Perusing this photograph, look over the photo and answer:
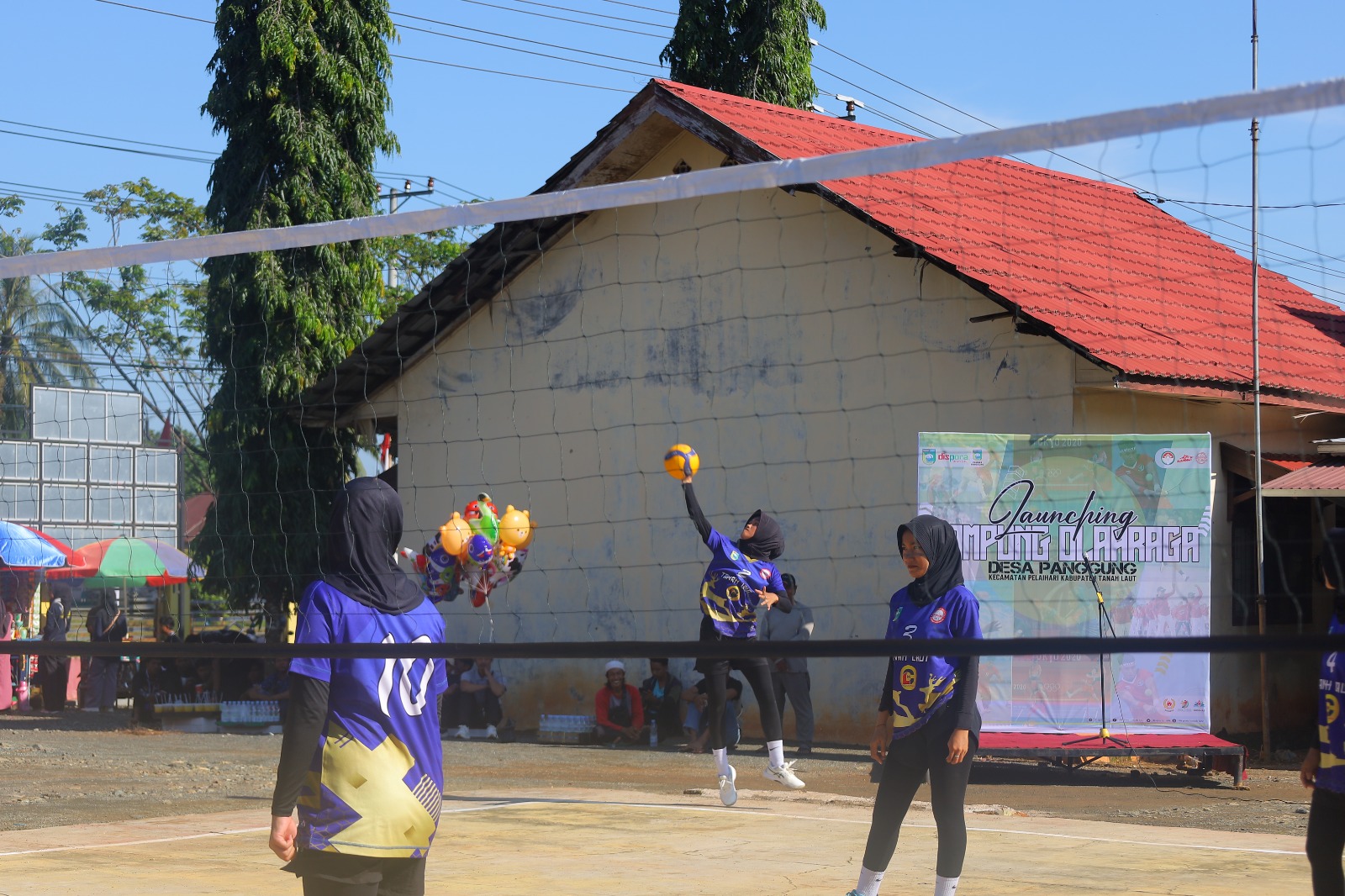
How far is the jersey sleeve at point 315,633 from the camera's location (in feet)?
13.8

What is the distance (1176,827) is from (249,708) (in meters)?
11.3

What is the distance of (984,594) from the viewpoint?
36.7ft

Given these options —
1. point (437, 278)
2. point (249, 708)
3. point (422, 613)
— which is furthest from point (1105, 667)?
point (249, 708)

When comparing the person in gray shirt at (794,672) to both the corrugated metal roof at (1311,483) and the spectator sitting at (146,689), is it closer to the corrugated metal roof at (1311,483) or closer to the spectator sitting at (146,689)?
the corrugated metal roof at (1311,483)

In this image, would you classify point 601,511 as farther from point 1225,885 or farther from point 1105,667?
point 1225,885

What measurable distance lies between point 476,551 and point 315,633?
30.8ft

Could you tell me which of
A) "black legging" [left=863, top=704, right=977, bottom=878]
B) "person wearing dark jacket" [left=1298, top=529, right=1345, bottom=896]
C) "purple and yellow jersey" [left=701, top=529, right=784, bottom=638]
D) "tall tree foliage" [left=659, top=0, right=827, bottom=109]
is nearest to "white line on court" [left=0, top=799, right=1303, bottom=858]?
"purple and yellow jersey" [left=701, top=529, right=784, bottom=638]

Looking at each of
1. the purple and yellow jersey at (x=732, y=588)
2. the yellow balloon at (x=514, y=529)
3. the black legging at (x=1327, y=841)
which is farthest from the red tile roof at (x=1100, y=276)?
the black legging at (x=1327, y=841)

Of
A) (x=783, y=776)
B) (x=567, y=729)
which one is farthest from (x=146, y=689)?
(x=783, y=776)

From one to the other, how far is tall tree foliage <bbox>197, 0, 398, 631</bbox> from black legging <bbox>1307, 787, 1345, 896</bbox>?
13.9 meters

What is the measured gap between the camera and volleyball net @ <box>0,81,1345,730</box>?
1097 centimetres

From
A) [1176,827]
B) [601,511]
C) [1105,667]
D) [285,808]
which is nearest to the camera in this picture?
[285,808]

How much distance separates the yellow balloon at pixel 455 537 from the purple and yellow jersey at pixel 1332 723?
9597mm

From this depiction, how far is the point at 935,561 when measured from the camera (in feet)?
19.3
